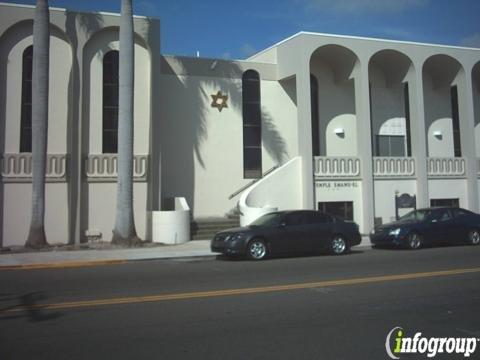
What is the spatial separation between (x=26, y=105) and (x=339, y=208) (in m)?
14.4

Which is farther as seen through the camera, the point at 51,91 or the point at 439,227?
the point at 51,91

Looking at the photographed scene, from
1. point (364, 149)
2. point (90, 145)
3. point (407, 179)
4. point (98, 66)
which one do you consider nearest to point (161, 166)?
point (90, 145)

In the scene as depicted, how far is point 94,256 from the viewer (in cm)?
1636

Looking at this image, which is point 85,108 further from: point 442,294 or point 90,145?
point 442,294

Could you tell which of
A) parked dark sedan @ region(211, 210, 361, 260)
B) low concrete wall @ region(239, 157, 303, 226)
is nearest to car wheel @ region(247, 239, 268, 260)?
parked dark sedan @ region(211, 210, 361, 260)

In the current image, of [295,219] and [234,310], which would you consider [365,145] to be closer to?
[295,219]

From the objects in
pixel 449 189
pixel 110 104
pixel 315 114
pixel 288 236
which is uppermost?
pixel 315 114

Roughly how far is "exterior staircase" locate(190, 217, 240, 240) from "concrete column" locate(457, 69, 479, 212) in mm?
12591

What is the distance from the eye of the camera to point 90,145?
21.4 meters

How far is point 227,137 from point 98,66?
6.81 meters

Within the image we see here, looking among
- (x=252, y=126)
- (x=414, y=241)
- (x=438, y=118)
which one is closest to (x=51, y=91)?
(x=252, y=126)

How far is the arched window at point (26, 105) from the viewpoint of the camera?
68.8 ft

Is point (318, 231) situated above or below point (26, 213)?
below

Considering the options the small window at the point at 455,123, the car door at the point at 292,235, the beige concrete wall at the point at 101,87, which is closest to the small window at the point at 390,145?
the small window at the point at 455,123
